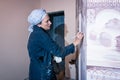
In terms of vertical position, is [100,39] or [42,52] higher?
[100,39]

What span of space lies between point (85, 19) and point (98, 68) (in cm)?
38

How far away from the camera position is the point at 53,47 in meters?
1.65

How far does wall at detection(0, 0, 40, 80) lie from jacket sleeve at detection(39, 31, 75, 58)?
946 mm

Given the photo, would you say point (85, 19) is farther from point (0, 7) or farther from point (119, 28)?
point (0, 7)

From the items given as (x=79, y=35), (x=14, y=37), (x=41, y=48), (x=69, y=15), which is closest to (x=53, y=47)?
(x=41, y=48)

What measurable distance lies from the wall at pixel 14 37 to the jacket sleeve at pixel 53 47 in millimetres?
946

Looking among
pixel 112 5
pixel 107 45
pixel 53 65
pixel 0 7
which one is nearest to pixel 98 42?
pixel 107 45

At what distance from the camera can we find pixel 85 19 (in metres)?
1.50

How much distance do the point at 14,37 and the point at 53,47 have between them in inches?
44.1

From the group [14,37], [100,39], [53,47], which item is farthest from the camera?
[14,37]

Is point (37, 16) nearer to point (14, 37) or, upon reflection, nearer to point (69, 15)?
point (69, 15)

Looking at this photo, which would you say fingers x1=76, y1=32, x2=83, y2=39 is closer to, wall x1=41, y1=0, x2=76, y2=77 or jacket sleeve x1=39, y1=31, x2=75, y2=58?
jacket sleeve x1=39, y1=31, x2=75, y2=58

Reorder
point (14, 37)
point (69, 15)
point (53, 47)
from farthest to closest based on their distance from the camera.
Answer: point (14, 37) → point (69, 15) → point (53, 47)

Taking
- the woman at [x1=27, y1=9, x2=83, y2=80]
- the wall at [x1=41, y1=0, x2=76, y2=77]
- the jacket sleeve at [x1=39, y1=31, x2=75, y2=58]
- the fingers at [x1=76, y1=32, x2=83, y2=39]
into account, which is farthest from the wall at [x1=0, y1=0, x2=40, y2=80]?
the fingers at [x1=76, y1=32, x2=83, y2=39]
